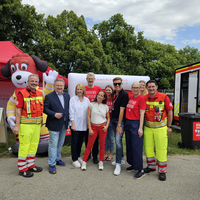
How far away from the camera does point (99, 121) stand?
3.45 metres

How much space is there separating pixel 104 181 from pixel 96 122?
105 centimetres

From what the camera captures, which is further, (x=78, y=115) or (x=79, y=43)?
(x=79, y=43)

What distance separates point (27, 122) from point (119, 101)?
172 cm

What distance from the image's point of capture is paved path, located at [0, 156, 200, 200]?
2.62m

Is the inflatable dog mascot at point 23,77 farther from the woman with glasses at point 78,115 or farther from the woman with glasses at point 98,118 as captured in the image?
the woman with glasses at point 98,118

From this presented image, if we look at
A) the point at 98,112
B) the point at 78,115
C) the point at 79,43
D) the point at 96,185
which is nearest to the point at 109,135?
the point at 98,112

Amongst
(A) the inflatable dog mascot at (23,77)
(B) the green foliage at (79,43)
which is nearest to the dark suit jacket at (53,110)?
(A) the inflatable dog mascot at (23,77)

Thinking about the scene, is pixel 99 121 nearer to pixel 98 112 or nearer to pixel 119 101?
pixel 98 112

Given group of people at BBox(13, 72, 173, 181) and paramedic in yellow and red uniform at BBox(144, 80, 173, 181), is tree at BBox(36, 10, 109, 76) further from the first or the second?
paramedic in yellow and red uniform at BBox(144, 80, 173, 181)

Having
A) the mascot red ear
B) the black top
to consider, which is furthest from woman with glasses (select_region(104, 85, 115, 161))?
the mascot red ear

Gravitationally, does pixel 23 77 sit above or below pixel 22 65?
below

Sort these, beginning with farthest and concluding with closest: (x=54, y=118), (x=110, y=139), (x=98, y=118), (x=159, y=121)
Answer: (x=110, y=139) → (x=98, y=118) → (x=54, y=118) → (x=159, y=121)

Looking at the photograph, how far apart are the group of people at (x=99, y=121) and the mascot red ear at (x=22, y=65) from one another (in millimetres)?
1426

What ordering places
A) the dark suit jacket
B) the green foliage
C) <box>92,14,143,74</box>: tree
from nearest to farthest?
the dark suit jacket < the green foliage < <box>92,14,143,74</box>: tree
